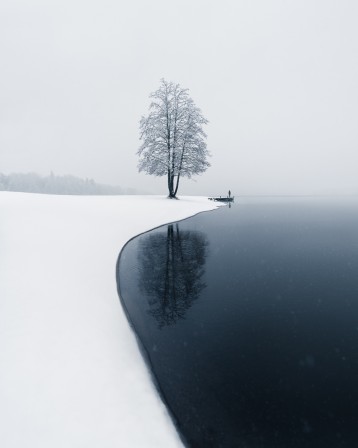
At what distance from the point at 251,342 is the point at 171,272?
4320 mm

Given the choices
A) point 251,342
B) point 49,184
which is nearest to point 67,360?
point 251,342

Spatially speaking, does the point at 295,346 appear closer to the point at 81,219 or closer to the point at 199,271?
the point at 199,271

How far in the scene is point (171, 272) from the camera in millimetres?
9031

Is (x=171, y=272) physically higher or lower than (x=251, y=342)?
higher

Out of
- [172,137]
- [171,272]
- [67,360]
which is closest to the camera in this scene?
[67,360]

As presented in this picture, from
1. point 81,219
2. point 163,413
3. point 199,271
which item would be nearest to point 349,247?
point 199,271

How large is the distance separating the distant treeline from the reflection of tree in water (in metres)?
103

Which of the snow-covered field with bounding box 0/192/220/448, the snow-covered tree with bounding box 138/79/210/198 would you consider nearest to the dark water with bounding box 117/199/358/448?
the snow-covered field with bounding box 0/192/220/448

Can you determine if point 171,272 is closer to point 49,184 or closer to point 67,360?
point 67,360

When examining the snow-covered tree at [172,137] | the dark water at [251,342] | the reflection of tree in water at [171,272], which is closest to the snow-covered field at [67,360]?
the dark water at [251,342]

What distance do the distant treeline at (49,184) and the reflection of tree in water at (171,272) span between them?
10254cm

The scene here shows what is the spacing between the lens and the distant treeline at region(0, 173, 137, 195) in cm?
9926

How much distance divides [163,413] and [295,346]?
9.93 ft

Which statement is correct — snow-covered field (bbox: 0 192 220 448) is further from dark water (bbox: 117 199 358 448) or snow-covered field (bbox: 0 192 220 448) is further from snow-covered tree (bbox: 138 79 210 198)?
snow-covered tree (bbox: 138 79 210 198)
